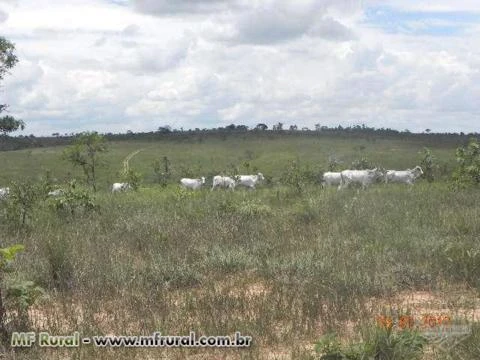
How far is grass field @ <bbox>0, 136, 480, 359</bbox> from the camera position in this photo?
6.25 m

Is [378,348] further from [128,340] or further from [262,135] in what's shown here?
[262,135]

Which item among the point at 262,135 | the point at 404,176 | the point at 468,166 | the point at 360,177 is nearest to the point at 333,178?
the point at 360,177

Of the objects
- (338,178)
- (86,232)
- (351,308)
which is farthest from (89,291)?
(338,178)

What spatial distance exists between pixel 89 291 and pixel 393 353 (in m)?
4.45

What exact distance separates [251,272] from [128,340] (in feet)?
11.2

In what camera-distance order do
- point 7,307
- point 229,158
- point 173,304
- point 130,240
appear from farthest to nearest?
point 229,158 → point 130,240 → point 173,304 → point 7,307

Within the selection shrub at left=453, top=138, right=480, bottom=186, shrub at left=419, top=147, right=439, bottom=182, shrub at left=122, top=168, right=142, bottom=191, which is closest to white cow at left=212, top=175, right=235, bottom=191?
shrub at left=122, top=168, right=142, bottom=191

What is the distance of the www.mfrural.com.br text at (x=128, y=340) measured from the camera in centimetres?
581

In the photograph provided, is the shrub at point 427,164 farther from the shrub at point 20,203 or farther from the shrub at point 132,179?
the shrub at point 20,203

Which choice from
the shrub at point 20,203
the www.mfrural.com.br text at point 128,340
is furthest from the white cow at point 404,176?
the www.mfrural.com.br text at point 128,340

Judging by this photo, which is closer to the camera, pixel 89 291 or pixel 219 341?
pixel 219 341

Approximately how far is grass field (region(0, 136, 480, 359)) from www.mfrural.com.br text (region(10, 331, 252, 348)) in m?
0.12

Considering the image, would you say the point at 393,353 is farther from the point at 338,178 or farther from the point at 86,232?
the point at 338,178

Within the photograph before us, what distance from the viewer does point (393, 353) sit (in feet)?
16.4
